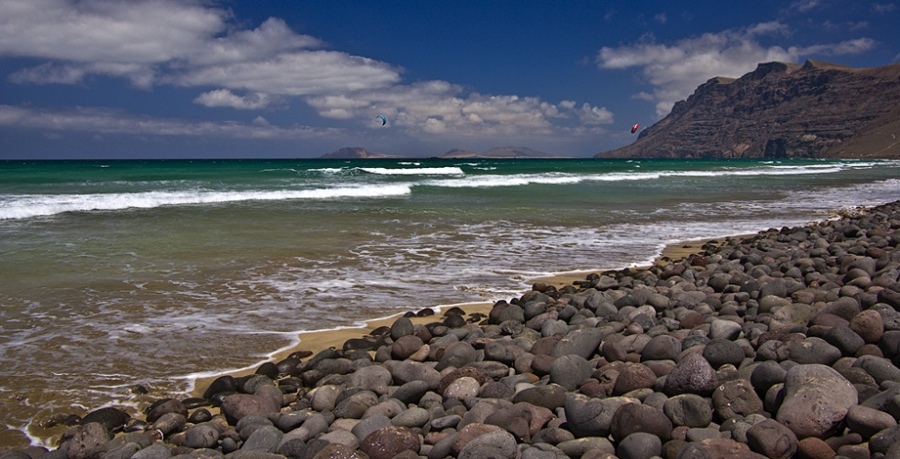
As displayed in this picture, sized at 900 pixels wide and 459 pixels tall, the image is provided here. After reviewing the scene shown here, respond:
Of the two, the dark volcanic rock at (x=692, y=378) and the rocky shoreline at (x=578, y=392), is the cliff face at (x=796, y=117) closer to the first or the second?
the rocky shoreline at (x=578, y=392)

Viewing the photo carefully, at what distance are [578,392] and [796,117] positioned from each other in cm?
17079

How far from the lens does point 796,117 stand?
491 feet

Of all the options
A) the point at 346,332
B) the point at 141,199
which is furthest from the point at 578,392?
the point at 141,199

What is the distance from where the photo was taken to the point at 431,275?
8.58 meters

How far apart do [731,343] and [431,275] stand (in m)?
5.08

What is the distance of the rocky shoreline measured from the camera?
2914 millimetres

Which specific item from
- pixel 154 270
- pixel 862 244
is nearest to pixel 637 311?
pixel 862 244

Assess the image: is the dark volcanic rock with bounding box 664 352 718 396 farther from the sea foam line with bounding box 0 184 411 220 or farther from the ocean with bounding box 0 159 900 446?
the sea foam line with bounding box 0 184 411 220

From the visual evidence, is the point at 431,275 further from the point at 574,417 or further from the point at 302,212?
the point at 302,212

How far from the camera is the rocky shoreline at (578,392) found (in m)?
2.91

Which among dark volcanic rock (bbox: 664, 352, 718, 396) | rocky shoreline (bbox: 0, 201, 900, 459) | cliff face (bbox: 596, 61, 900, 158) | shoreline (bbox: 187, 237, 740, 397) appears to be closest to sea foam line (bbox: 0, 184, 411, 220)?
shoreline (bbox: 187, 237, 740, 397)

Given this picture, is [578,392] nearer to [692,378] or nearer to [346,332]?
[692,378]

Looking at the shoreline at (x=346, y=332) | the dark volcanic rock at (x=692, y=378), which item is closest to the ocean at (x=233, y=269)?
the shoreline at (x=346, y=332)

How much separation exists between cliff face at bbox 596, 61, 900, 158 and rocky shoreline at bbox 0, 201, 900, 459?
123204 mm
